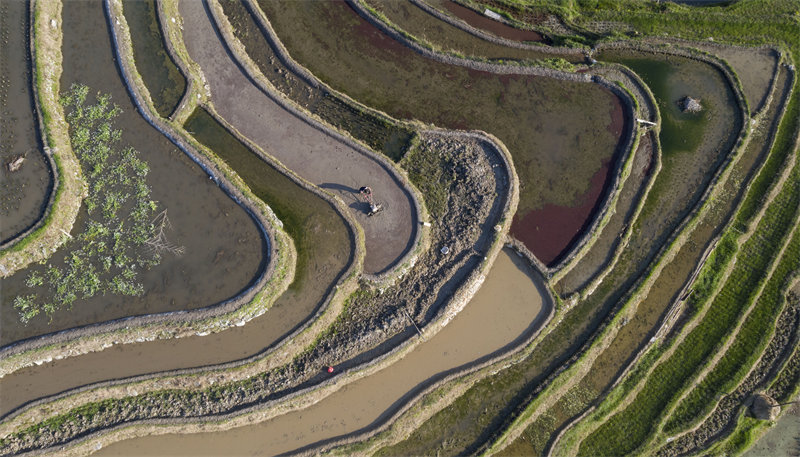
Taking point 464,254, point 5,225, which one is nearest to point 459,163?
point 464,254

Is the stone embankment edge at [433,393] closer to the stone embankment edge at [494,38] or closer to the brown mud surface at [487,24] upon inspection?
the stone embankment edge at [494,38]

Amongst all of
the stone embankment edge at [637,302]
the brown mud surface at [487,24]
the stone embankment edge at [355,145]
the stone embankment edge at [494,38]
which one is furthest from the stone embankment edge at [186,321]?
the brown mud surface at [487,24]

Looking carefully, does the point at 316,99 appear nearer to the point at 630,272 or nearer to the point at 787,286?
the point at 630,272

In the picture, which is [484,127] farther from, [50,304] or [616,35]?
[50,304]

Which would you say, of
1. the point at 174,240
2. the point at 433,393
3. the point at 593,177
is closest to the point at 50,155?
the point at 174,240

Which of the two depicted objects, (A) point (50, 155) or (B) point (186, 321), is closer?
(B) point (186, 321)

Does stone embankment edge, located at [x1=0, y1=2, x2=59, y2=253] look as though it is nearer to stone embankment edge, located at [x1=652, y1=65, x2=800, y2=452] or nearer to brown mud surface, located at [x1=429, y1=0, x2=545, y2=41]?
brown mud surface, located at [x1=429, y1=0, x2=545, y2=41]
